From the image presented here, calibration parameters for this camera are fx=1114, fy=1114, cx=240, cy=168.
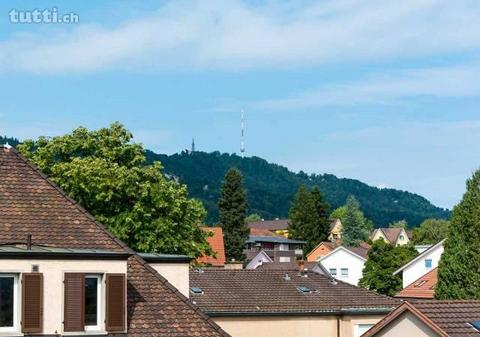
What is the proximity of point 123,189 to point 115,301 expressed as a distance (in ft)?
95.2

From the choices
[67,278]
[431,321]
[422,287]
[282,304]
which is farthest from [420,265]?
[67,278]

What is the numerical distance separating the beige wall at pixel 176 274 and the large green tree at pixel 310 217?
13949cm

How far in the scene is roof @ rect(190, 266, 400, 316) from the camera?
46.8 m

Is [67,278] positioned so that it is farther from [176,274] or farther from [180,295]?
[176,274]

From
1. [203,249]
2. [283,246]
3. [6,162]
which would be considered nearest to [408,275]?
[203,249]

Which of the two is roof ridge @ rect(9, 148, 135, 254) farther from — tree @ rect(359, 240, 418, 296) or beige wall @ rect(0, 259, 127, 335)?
tree @ rect(359, 240, 418, 296)

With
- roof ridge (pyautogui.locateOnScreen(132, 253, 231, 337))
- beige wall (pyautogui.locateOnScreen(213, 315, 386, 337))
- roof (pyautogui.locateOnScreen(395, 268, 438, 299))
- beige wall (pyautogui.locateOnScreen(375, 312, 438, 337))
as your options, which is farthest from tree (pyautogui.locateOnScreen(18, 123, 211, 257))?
roof (pyautogui.locateOnScreen(395, 268, 438, 299))

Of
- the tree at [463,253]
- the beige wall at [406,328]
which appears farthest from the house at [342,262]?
the beige wall at [406,328]

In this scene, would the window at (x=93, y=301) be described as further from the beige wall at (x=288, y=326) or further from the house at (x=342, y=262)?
the house at (x=342, y=262)

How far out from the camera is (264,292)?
161ft

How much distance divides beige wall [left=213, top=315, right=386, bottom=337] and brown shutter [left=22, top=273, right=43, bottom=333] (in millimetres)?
22141

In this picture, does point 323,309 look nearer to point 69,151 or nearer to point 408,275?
point 69,151

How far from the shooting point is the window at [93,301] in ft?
79.7

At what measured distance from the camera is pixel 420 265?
93.6 m
